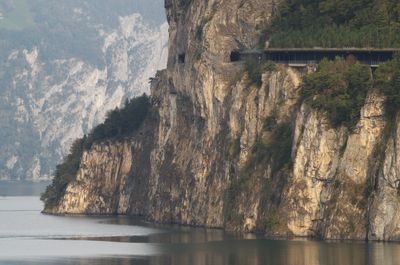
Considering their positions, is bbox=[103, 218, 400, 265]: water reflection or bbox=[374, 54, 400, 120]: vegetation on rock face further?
bbox=[374, 54, 400, 120]: vegetation on rock face

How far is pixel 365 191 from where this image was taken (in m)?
192

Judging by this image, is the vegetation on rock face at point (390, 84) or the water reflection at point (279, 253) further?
the vegetation on rock face at point (390, 84)

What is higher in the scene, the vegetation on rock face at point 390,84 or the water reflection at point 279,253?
the vegetation on rock face at point 390,84

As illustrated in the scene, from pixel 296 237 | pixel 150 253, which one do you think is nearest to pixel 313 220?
pixel 296 237

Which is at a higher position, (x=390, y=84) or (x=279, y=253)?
(x=390, y=84)

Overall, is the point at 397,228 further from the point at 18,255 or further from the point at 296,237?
the point at 18,255

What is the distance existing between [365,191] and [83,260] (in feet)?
95.0

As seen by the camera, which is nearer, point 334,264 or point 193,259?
point 334,264

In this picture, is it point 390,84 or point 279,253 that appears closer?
point 279,253

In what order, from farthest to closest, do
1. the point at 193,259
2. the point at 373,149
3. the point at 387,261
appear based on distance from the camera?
1. the point at 373,149
2. the point at 193,259
3. the point at 387,261

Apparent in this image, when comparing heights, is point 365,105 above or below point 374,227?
above

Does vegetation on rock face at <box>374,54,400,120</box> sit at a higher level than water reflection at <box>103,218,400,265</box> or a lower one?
higher

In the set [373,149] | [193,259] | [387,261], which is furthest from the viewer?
[373,149]

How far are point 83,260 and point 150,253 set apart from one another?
9260 mm
